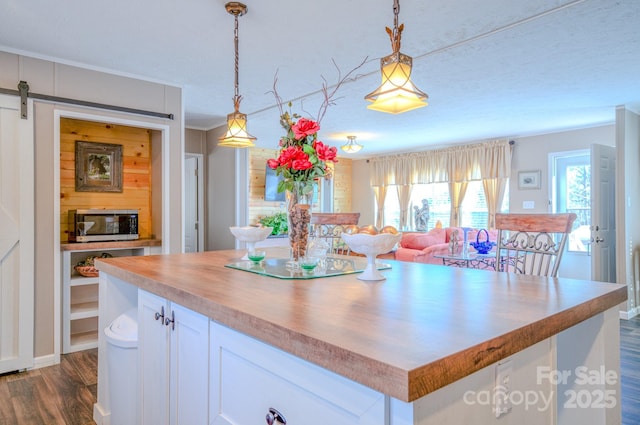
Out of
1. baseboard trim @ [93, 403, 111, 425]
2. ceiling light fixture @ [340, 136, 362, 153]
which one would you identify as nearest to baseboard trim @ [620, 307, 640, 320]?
ceiling light fixture @ [340, 136, 362, 153]

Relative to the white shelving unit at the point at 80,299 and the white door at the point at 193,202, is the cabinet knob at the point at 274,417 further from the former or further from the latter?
the white door at the point at 193,202

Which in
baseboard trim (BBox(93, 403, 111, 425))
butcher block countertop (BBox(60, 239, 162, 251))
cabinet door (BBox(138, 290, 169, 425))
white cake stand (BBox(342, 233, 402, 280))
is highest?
white cake stand (BBox(342, 233, 402, 280))

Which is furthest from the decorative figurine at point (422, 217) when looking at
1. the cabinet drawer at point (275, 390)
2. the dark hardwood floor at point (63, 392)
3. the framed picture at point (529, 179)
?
the cabinet drawer at point (275, 390)

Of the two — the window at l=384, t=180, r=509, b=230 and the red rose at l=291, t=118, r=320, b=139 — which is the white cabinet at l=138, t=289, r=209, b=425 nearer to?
the red rose at l=291, t=118, r=320, b=139

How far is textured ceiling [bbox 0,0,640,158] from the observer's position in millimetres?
2439

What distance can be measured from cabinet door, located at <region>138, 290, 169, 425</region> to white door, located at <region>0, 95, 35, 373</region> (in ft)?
6.44

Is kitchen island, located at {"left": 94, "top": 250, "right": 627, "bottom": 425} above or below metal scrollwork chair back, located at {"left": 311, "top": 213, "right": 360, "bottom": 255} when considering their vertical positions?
below

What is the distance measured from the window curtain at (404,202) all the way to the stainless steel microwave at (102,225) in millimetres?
5587

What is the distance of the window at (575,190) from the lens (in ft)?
19.5

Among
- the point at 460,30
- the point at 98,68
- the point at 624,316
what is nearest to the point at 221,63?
the point at 98,68

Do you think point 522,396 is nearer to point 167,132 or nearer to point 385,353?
point 385,353

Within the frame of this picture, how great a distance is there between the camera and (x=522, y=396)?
0.95 metres

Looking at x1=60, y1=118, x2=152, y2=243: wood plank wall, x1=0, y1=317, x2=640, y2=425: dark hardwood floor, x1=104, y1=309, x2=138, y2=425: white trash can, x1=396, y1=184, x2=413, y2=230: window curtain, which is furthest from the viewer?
x1=396, y1=184, x2=413, y2=230: window curtain

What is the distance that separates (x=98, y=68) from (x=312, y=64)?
184 cm
